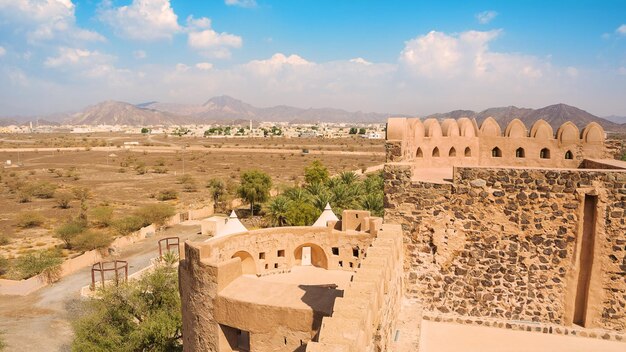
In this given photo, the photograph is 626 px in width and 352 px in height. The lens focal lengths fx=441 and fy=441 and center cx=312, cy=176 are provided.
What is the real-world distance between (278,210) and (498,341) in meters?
19.0

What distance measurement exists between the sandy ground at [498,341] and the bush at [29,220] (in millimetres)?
31545

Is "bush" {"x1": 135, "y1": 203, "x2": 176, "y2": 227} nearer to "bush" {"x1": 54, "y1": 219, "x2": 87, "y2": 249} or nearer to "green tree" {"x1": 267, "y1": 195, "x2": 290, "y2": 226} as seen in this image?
"bush" {"x1": 54, "y1": 219, "x2": 87, "y2": 249}

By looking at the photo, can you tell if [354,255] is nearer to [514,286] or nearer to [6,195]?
[514,286]

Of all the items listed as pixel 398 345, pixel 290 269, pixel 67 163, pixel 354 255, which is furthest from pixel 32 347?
pixel 67 163

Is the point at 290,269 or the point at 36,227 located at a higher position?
the point at 290,269

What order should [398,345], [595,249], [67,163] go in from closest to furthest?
[398,345]
[595,249]
[67,163]

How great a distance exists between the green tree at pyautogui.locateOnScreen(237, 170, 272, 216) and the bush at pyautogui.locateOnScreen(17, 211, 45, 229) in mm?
14174

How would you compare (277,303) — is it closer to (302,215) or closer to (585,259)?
(585,259)

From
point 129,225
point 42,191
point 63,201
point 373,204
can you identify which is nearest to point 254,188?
point 129,225

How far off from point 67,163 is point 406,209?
6960 cm

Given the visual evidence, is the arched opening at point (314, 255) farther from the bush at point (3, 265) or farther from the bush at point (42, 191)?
the bush at point (42, 191)

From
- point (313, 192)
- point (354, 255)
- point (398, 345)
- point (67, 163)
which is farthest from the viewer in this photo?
point (67, 163)

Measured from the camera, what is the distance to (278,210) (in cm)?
2573

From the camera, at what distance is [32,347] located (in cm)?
1437
